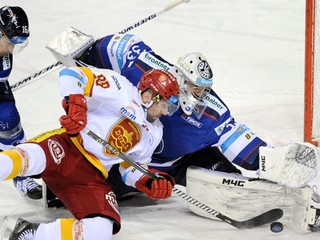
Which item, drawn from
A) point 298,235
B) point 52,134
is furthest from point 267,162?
point 52,134

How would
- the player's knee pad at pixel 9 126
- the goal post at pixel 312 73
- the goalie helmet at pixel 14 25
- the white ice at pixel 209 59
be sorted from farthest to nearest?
the goal post at pixel 312 73, the player's knee pad at pixel 9 126, the goalie helmet at pixel 14 25, the white ice at pixel 209 59

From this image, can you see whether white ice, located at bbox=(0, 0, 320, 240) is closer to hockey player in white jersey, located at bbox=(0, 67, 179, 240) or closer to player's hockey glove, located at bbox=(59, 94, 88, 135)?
hockey player in white jersey, located at bbox=(0, 67, 179, 240)

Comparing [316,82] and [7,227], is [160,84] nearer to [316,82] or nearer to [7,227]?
[7,227]

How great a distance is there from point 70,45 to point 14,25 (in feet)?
1.18

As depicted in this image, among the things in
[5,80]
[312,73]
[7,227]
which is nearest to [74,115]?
[7,227]

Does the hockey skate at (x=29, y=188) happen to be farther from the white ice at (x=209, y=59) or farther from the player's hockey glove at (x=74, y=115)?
the player's hockey glove at (x=74, y=115)

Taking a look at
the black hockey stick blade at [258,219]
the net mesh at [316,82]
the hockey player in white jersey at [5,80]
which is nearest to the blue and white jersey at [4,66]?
the hockey player in white jersey at [5,80]

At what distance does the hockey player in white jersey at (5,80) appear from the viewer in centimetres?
393

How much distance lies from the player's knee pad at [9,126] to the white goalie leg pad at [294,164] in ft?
3.85

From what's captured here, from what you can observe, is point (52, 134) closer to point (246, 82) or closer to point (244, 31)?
point (246, 82)

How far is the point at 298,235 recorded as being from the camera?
3697 millimetres

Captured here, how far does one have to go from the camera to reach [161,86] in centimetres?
357

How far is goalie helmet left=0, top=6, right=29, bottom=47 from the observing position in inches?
154

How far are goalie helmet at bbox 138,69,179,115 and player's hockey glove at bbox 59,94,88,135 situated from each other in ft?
0.95
